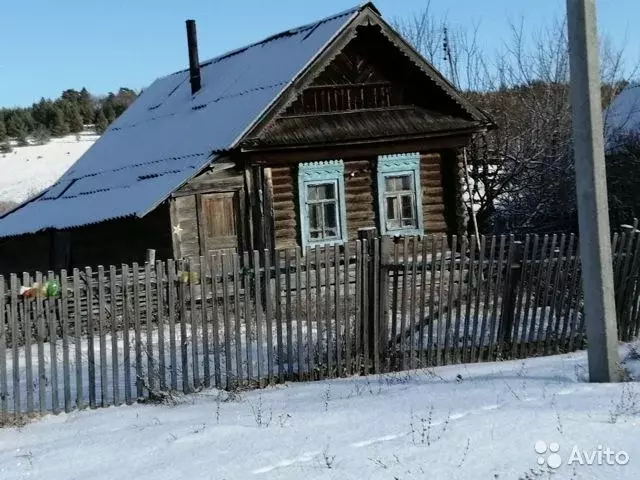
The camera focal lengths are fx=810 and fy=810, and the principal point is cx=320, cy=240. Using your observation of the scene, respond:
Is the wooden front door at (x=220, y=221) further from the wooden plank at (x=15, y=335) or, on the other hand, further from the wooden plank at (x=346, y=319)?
the wooden plank at (x=15, y=335)

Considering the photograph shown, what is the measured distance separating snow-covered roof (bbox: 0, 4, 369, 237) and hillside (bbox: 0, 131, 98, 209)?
106ft

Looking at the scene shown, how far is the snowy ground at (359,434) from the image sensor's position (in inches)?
190

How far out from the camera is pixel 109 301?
7840mm

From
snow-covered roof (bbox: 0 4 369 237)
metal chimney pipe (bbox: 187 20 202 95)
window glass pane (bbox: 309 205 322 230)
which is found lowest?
window glass pane (bbox: 309 205 322 230)

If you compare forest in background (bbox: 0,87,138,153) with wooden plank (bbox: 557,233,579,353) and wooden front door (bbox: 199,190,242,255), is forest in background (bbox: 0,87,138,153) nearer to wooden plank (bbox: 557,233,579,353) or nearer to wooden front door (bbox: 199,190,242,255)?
wooden front door (bbox: 199,190,242,255)

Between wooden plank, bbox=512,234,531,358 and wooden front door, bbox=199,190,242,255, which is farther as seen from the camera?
wooden front door, bbox=199,190,242,255

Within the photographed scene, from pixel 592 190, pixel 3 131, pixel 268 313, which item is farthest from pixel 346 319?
pixel 3 131

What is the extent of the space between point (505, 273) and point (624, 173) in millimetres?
19274

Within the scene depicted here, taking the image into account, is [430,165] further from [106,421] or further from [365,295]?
[106,421]

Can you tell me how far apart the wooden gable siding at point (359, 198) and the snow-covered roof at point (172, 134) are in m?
1.68

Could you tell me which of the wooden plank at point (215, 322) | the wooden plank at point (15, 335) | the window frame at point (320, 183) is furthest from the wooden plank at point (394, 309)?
the window frame at point (320, 183)

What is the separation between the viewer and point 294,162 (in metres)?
17.5

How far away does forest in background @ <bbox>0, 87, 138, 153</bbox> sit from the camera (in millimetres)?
81188

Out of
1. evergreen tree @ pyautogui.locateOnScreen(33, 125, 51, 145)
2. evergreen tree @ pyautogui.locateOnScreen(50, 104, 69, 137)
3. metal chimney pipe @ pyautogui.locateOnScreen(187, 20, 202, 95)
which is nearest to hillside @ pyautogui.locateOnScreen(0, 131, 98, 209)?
evergreen tree @ pyautogui.locateOnScreen(33, 125, 51, 145)
